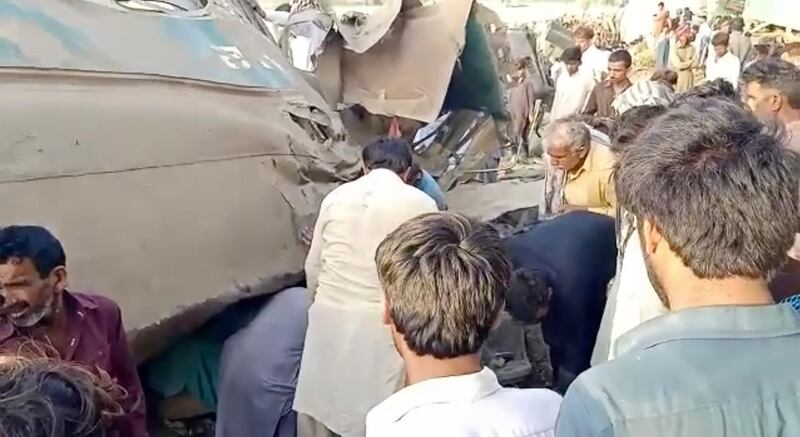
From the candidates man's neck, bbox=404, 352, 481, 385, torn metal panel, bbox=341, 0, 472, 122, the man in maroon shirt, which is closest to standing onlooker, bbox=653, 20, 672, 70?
torn metal panel, bbox=341, 0, 472, 122

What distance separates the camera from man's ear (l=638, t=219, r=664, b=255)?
1.48m

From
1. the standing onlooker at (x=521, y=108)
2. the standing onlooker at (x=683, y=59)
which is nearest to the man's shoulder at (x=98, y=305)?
the standing onlooker at (x=683, y=59)

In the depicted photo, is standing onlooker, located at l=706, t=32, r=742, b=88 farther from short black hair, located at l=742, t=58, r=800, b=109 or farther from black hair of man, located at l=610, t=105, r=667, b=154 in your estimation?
black hair of man, located at l=610, t=105, r=667, b=154

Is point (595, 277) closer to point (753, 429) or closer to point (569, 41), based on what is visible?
point (753, 429)

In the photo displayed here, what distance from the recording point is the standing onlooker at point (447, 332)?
5.75 feet

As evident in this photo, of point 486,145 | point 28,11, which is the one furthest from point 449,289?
point 486,145

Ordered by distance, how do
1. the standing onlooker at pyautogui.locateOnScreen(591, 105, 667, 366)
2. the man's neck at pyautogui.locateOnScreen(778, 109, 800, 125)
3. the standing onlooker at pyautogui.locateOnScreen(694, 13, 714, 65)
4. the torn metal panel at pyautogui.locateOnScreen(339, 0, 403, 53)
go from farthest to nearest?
the standing onlooker at pyautogui.locateOnScreen(694, 13, 714, 65) < the torn metal panel at pyautogui.locateOnScreen(339, 0, 403, 53) < the man's neck at pyautogui.locateOnScreen(778, 109, 800, 125) < the standing onlooker at pyautogui.locateOnScreen(591, 105, 667, 366)

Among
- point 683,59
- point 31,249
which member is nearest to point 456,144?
A: point 683,59

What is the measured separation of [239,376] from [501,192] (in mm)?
4165

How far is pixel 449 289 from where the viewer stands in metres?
1.87

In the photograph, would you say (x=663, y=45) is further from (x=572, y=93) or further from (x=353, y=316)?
(x=353, y=316)

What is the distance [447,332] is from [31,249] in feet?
3.75

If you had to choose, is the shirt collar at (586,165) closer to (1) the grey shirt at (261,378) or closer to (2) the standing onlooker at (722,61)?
(1) the grey shirt at (261,378)

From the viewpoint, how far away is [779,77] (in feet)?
11.4
